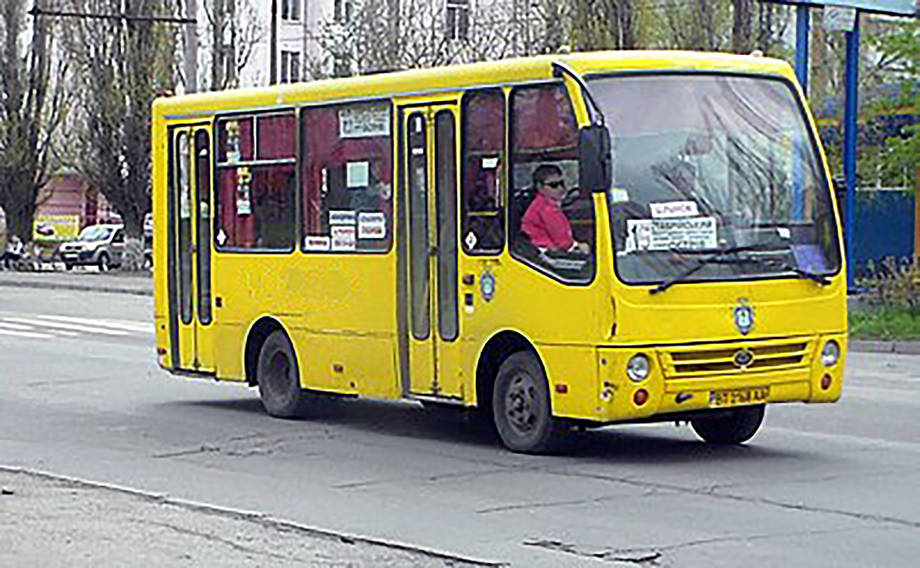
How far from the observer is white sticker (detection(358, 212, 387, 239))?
15.4 m

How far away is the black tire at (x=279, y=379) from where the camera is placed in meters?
16.8

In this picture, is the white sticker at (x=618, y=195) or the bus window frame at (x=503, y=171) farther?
the bus window frame at (x=503, y=171)

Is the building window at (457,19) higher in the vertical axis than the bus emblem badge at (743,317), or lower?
higher

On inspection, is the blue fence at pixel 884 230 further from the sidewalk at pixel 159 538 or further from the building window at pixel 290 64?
the building window at pixel 290 64

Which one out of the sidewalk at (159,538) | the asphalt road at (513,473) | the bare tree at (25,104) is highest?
the bare tree at (25,104)

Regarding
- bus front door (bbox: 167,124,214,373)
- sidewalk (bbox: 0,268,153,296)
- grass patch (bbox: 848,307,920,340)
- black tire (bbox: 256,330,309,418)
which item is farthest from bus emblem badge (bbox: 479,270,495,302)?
sidewalk (bbox: 0,268,153,296)

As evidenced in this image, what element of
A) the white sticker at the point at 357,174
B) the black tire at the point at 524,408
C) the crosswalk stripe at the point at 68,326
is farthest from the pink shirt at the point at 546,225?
the crosswalk stripe at the point at 68,326

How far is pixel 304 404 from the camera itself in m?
16.9

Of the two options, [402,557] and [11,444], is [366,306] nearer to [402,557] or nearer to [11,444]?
[11,444]

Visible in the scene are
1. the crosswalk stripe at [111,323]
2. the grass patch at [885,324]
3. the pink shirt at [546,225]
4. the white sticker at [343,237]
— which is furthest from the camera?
the crosswalk stripe at [111,323]

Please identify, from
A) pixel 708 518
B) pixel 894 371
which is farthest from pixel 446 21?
pixel 708 518

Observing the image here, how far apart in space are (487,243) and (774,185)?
213cm

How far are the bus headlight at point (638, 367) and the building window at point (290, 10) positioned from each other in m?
66.9

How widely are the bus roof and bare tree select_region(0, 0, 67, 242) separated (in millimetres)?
42976
